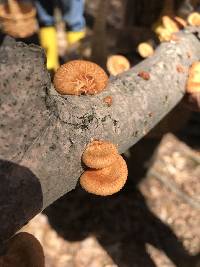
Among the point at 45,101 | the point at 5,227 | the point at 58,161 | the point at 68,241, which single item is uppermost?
the point at 45,101

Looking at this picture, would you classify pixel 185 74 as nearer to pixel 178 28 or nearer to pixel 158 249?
pixel 178 28

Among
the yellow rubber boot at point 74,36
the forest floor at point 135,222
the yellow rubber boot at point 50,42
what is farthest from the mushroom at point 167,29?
the yellow rubber boot at point 50,42

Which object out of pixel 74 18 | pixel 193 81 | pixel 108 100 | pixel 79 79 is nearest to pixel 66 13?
pixel 74 18

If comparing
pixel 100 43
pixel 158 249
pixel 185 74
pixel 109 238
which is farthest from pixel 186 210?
pixel 100 43

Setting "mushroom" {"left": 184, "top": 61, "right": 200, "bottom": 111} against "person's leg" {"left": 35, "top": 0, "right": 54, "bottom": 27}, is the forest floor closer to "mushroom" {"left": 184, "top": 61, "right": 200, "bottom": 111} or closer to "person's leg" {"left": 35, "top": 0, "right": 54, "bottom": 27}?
"mushroom" {"left": 184, "top": 61, "right": 200, "bottom": 111}

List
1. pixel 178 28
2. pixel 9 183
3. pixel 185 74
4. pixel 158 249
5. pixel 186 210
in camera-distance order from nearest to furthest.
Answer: pixel 9 183 < pixel 185 74 < pixel 178 28 < pixel 158 249 < pixel 186 210

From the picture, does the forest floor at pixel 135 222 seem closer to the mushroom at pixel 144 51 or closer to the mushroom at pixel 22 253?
the mushroom at pixel 144 51

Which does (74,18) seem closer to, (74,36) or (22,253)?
(74,36)
